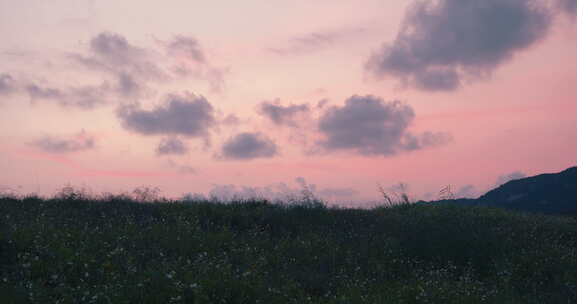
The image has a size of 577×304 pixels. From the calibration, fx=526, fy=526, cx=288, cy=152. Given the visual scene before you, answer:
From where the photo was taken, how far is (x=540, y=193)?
1962 inches

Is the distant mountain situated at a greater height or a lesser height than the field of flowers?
greater

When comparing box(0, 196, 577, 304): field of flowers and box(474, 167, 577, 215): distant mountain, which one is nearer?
box(0, 196, 577, 304): field of flowers

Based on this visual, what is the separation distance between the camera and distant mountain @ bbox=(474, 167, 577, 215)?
153 feet

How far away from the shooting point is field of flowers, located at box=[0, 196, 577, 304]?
1098cm

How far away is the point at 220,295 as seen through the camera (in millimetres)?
10555

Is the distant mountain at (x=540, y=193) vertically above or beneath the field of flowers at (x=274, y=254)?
above

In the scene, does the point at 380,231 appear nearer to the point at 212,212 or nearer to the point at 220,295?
the point at 212,212

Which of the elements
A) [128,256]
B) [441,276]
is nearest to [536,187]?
[441,276]

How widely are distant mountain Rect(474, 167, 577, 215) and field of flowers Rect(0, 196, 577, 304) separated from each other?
29.1 meters

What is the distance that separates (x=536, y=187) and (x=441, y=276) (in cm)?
4312

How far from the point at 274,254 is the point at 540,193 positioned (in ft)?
142

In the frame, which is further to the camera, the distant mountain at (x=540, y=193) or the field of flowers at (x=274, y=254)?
the distant mountain at (x=540, y=193)

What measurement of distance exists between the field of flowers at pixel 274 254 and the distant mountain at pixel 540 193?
95.4 feet

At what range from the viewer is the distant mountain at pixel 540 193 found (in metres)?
46.7
